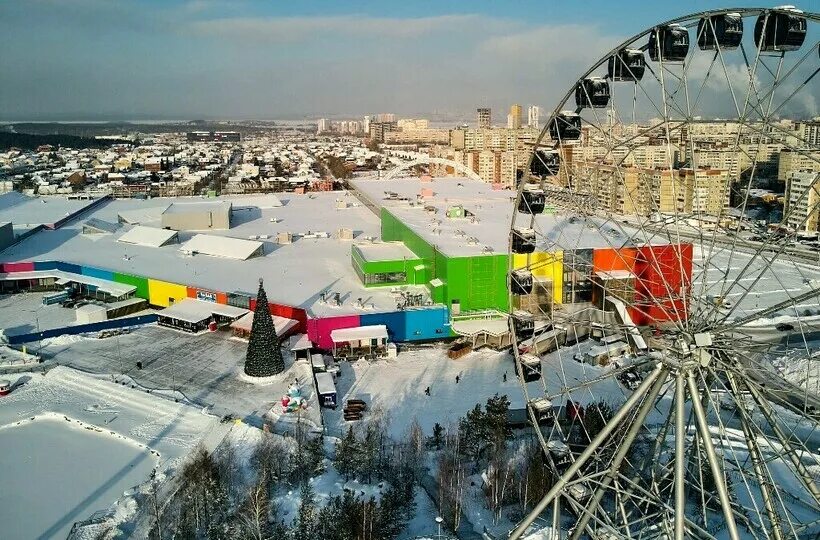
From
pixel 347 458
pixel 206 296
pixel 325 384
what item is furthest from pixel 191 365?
pixel 347 458

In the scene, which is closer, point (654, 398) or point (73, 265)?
point (654, 398)

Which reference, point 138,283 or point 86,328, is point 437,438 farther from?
point 138,283

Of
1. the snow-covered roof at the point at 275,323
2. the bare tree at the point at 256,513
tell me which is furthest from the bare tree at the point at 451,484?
the snow-covered roof at the point at 275,323

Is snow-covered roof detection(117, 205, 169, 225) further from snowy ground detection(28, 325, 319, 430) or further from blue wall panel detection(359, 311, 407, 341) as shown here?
blue wall panel detection(359, 311, 407, 341)

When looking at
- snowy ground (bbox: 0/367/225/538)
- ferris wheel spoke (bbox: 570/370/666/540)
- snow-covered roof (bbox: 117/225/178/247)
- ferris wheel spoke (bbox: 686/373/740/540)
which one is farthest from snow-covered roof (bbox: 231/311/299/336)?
ferris wheel spoke (bbox: 686/373/740/540)

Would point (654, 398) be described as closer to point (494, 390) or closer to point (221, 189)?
point (494, 390)

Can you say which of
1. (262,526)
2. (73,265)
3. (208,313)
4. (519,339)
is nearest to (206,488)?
(262,526)
